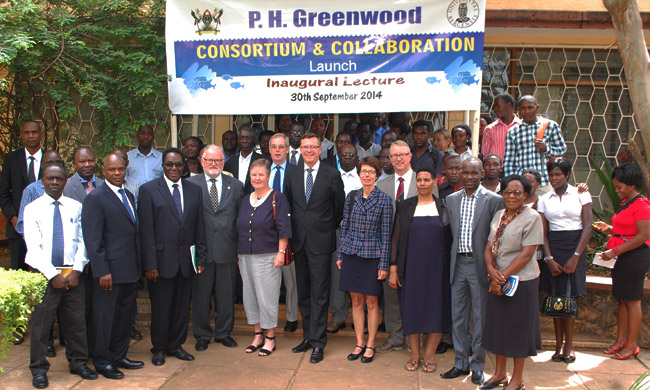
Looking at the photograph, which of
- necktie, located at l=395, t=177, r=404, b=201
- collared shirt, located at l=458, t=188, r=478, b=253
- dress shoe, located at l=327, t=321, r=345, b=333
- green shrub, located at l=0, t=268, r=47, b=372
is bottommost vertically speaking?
dress shoe, located at l=327, t=321, r=345, b=333

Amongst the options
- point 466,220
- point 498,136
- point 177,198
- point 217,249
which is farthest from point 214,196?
point 498,136

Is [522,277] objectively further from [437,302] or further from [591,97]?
[591,97]

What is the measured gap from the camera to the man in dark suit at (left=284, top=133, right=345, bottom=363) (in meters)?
5.36

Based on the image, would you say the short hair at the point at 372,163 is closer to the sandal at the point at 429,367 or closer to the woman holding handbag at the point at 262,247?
the woman holding handbag at the point at 262,247

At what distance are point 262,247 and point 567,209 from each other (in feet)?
9.09

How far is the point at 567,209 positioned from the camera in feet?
16.7

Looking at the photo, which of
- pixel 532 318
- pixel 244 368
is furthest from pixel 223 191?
pixel 532 318

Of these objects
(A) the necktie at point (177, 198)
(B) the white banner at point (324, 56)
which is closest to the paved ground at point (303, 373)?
(A) the necktie at point (177, 198)

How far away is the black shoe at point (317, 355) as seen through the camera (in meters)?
5.21

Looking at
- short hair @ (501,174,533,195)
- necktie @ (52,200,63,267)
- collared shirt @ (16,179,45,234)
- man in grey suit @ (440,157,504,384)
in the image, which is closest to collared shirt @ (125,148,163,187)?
collared shirt @ (16,179,45,234)

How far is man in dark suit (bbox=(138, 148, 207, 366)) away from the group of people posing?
0.04 ft

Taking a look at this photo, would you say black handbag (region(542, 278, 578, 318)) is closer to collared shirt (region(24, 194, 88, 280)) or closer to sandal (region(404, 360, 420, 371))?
sandal (region(404, 360, 420, 371))

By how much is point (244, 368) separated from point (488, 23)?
490 cm

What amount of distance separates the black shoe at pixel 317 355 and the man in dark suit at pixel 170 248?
3.65ft
